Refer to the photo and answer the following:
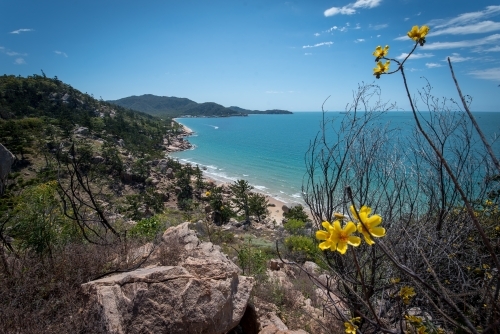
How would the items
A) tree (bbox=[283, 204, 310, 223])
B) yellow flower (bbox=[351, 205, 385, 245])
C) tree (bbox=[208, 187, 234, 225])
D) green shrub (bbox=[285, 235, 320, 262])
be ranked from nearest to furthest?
yellow flower (bbox=[351, 205, 385, 245])
green shrub (bbox=[285, 235, 320, 262])
tree (bbox=[283, 204, 310, 223])
tree (bbox=[208, 187, 234, 225])

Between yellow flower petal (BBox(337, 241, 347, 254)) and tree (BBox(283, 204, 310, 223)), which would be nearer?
yellow flower petal (BBox(337, 241, 347, 254))

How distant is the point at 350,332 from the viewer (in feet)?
5.64

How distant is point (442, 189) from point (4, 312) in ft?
20.7

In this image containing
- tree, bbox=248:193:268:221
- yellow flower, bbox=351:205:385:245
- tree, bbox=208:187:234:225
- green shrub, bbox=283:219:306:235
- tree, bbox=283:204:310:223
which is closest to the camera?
yellow flower, bbox=351:205:385:245

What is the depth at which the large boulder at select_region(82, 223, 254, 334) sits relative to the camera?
9.81ft

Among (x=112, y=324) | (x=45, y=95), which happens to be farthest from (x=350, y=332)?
(x=45, y=95)

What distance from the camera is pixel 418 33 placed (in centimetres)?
163

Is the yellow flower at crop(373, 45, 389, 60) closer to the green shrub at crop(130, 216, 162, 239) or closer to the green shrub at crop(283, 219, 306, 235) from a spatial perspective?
the green shrub at crop(130, 216, 162, 239)

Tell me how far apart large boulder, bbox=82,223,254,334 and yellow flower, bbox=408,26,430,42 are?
3.20 meters

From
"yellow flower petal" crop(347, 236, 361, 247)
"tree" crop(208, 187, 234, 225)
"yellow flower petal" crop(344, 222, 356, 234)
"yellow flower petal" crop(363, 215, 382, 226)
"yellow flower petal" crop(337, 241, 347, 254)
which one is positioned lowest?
"tree" crop(208, 187, 234, 225)

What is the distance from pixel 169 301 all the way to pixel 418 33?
11.2 feet

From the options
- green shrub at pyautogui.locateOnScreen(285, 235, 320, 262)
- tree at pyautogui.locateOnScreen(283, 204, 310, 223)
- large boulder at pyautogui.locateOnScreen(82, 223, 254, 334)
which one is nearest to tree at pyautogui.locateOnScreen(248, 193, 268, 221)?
tree at pyautogui.locateOnScreen(283, 204, 310, 223)

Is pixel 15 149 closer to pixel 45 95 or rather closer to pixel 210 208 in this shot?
pixel 210 208

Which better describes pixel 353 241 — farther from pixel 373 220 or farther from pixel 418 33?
Answer: pixel 418 33
